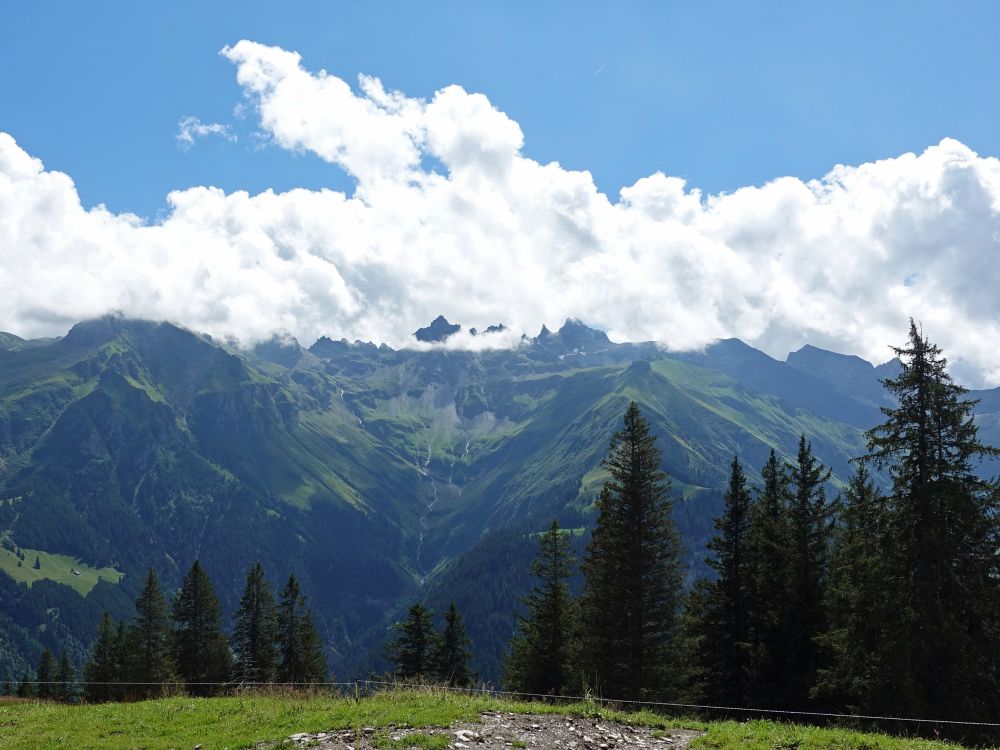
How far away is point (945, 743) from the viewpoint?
15.6 m

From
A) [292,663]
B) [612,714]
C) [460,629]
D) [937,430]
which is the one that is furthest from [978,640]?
[292,663]

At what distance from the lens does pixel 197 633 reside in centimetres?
6012

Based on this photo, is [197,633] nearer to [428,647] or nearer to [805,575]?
[428,647]

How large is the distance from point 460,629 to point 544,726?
1839 inches

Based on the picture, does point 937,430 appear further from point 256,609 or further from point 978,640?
point 256,609

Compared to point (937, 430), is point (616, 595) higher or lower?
lower

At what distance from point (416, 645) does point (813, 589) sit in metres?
36.1

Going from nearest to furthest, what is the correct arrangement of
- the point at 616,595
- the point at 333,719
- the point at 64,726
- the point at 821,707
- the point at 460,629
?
the point at 333,719 < the point at 64,726 < the point at 821,707 < the point at 616,595 < the point at 460,629

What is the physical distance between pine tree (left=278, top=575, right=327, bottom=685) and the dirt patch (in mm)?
49511

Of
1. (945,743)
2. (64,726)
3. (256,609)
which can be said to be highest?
(945,743)

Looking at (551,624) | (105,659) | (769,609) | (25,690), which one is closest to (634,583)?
(769,609)

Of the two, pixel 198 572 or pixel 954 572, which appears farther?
pixel 198 572

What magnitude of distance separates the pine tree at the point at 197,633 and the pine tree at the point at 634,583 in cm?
3910

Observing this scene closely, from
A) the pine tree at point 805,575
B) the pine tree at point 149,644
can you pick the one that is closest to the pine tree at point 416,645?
the pine tree at point 149,644
